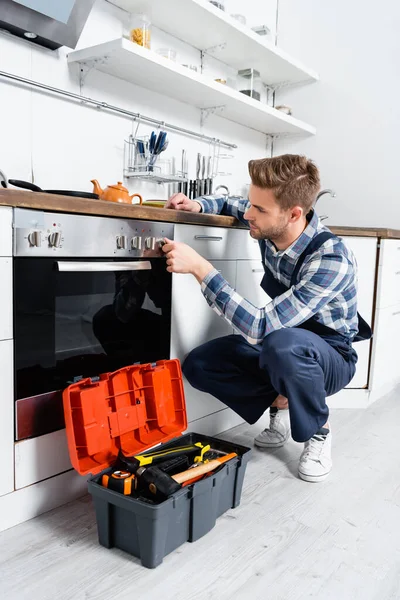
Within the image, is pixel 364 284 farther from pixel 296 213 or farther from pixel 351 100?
pixel 351 100

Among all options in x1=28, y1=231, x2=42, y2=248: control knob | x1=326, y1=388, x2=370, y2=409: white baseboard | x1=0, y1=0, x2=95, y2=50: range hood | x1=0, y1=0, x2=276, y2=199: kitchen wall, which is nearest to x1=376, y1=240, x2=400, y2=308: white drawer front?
x1=326, y1=388, x2=370, y2=409: white baseboard

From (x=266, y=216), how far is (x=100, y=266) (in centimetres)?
58

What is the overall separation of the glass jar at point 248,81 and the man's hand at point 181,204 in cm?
143

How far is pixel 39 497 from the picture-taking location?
4.69 feet

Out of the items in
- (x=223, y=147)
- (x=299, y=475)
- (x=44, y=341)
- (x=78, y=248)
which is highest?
(x=223, y=147)

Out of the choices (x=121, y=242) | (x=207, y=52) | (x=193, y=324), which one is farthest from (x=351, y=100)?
(x=121, y=242)

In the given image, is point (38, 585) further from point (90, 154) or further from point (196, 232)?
point (90, 154)

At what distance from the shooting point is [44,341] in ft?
4.48

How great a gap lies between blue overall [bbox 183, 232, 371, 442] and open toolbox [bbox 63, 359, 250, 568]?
202 millimetres

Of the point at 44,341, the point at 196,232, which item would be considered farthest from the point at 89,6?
the point at 44,341

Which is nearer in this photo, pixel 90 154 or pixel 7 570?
pixel 7 570

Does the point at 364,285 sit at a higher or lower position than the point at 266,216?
lower

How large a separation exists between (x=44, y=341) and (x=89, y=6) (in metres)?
1.35

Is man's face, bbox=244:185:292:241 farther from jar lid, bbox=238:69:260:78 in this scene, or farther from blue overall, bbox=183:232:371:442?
jar lid, bbox=238:69:260:78
